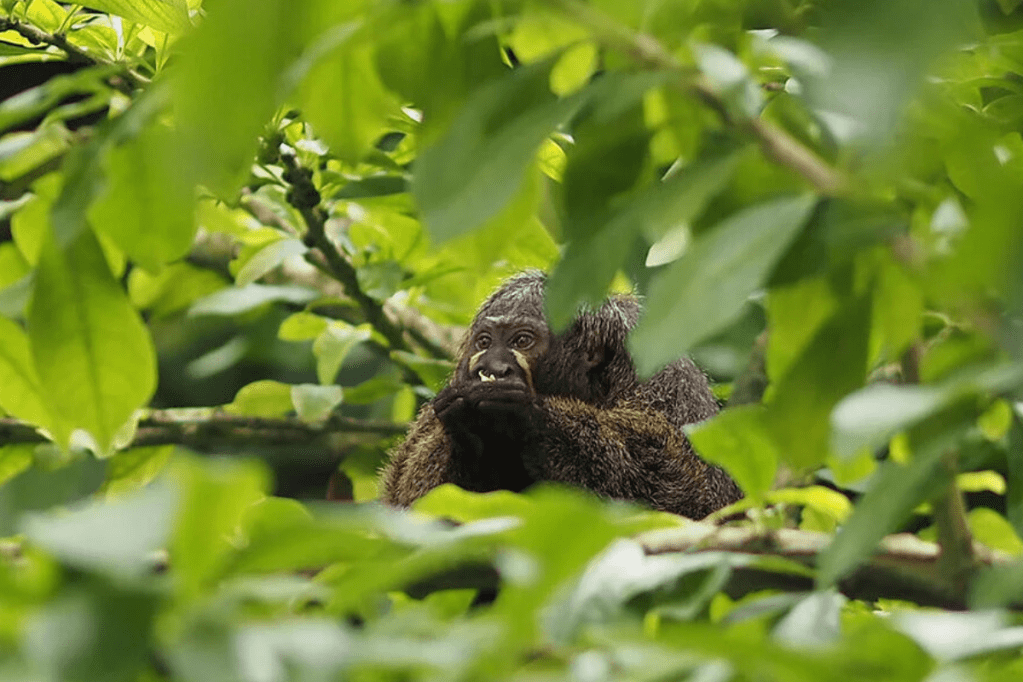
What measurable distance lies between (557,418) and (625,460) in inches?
6.5

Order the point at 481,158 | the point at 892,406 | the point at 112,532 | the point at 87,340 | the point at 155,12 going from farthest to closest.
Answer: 1. the point at 155,12
2. the point at 87,340
3. the point at 481,158
4. the point at 892,406
5. the point at 112,532

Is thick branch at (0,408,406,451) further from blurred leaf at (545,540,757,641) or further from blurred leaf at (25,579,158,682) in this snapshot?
blurred leaf at (25,579,158,682)

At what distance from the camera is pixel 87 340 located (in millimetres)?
1044

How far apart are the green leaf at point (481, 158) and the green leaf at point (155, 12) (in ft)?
2.57

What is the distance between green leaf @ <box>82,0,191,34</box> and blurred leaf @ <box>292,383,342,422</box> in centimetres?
129

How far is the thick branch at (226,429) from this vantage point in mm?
2941

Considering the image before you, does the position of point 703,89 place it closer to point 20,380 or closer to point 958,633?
point 958,633

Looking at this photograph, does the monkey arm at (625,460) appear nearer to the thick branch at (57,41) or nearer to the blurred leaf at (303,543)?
the thick branch at (57,41)

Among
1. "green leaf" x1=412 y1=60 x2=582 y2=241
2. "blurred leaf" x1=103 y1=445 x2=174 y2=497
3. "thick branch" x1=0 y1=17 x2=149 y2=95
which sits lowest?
"blurred leaf" x1=103 y1=445 x2=174 y2=497

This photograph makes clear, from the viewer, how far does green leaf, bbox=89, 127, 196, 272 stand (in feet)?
2.95

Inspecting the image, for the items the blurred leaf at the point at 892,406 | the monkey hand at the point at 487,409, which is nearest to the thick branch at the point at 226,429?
the monkey hand at the point at 487,409

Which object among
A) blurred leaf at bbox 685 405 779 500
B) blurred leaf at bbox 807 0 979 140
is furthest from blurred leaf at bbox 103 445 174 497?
blurred leaf at bbox 807 0 979 140

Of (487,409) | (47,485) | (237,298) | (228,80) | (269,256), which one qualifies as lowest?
(47,485)

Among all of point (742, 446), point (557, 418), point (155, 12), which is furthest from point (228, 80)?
point (557, 418)
